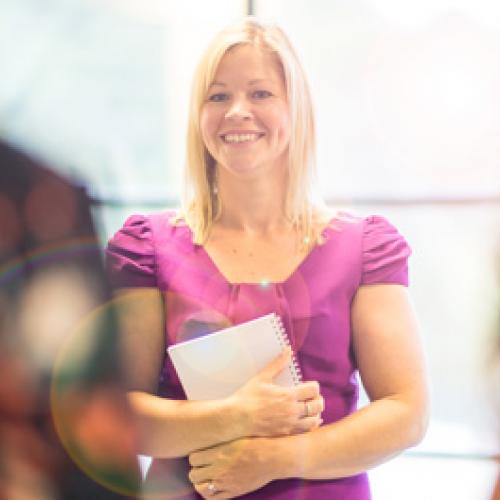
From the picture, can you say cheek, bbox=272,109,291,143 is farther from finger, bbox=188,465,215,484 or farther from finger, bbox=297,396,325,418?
finger, bbox=188,465,215,484

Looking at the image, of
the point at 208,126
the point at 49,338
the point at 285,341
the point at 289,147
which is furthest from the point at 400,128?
the point at 49,338

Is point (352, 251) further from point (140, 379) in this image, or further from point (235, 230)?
point (140, 379)

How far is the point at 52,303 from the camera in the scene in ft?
2.37

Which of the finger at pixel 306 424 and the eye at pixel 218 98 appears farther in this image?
the eye at pixel 218 98

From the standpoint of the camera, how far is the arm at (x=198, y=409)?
98 cm

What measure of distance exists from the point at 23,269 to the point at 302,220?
1.84 ft

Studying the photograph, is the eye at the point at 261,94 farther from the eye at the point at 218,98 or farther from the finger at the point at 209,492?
the finger at the point at 209,492

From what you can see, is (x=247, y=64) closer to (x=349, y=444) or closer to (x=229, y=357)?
(x=229, y=357)

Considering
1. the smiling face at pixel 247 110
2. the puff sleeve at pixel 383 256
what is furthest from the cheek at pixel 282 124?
the puff sleeve at pixel 383 256

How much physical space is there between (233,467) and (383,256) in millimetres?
410

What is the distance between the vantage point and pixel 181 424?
1.00m

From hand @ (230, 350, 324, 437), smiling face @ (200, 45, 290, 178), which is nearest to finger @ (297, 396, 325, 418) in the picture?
hand @ (230, 350, 324, 437)

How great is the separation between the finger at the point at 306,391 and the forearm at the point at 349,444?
0.05 meters

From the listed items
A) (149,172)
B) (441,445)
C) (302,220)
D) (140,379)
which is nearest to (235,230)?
A: (302,220)
